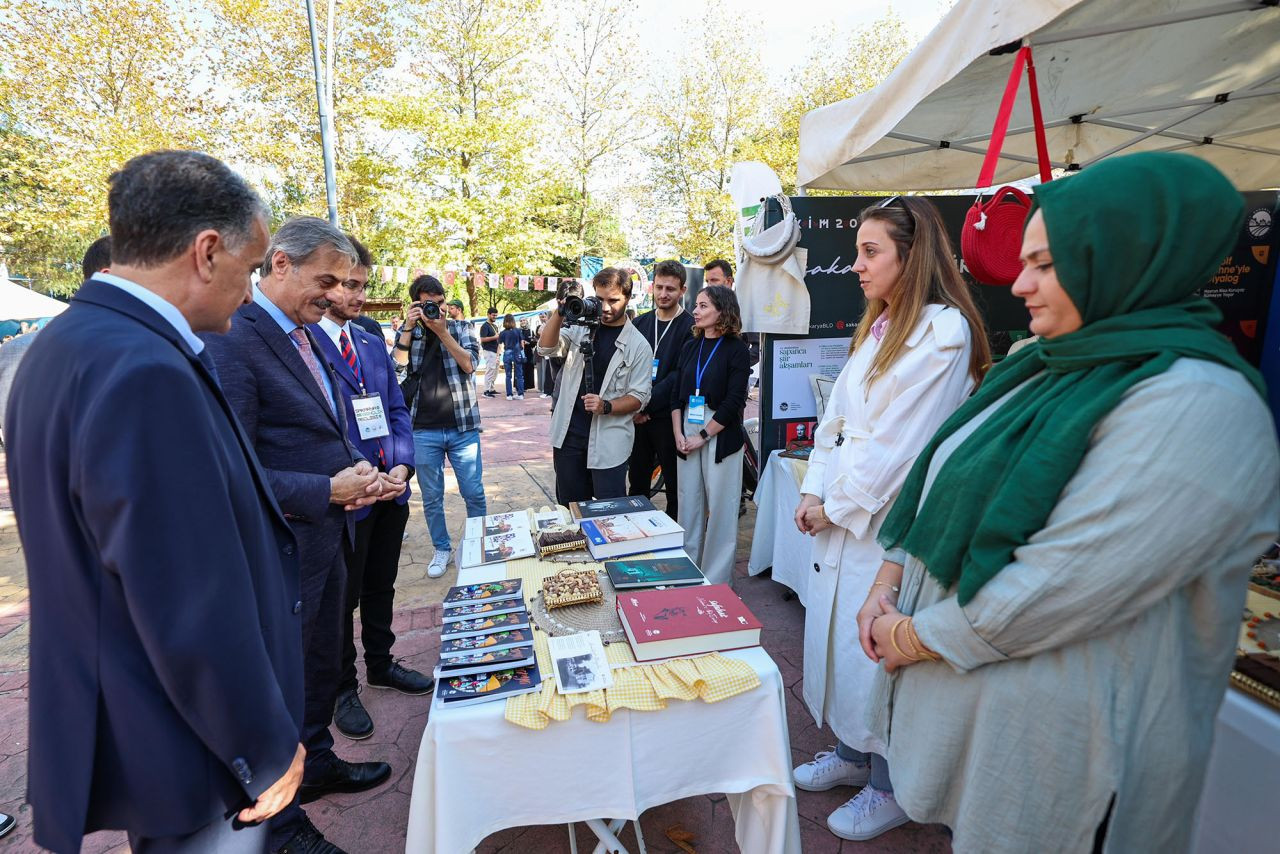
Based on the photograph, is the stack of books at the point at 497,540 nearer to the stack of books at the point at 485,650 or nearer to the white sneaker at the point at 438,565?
the stack of books at the point at 485,650

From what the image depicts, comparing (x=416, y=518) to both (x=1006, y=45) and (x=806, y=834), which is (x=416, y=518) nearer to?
(x=806, y=834)

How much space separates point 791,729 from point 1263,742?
1532 millimetres

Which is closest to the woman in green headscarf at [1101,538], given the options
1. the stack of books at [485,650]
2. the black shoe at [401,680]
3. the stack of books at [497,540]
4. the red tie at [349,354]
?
the stack of books at [485,650]

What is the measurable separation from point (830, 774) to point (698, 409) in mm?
2022

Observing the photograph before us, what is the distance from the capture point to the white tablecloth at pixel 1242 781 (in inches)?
54.2

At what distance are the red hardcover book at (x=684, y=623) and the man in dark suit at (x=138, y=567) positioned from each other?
2.71 feet

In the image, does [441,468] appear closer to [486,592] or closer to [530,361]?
[486,592]

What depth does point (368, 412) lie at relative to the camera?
2445mm

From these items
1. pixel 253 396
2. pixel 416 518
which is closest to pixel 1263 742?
pixel 253 396

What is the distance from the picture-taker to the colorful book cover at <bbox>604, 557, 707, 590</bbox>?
189 centimetres

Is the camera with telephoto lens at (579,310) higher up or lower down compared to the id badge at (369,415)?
higher up

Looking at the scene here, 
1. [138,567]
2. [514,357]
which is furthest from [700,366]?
[514,357]

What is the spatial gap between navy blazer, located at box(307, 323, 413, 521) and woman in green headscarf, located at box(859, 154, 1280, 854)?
2061 millimetres

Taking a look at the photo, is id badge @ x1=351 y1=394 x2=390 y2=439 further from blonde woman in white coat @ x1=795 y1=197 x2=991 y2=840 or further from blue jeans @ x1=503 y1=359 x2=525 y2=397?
blue jeans @ x1=503 y1=359 x2=525 y2=397
